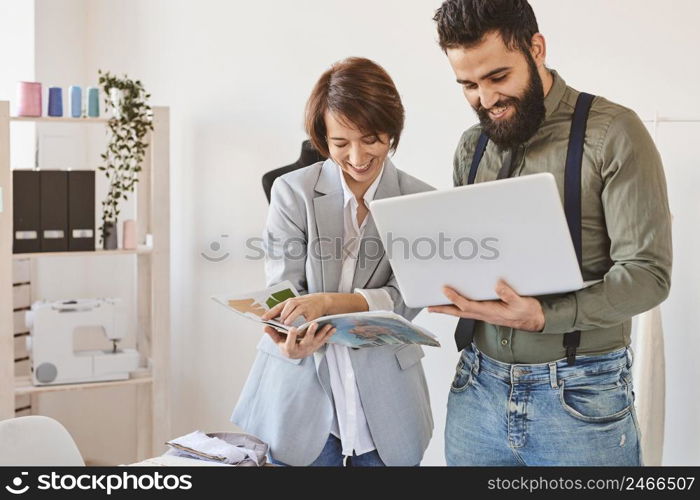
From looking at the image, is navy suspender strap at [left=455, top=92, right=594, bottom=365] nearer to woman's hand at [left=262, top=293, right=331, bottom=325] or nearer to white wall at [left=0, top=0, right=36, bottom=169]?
woman's hand at [left=262, top=293, right=331, bottom=325]

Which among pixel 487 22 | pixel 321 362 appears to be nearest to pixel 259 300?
pixel 321 362

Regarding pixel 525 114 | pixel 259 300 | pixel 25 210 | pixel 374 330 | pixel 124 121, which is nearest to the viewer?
pixel 525 114

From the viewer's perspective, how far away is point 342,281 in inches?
76.5

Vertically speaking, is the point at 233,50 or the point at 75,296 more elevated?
the point at 233,50

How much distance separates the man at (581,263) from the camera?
1.52m

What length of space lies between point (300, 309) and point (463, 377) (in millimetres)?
360

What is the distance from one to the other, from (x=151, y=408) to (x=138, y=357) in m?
0.24

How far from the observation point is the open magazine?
1653mm

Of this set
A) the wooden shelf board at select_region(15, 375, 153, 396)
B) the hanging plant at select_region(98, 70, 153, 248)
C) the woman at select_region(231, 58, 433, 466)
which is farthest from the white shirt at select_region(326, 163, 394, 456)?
the wooden shelf board at select_region(15, 375, 153, 396)

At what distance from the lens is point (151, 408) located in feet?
12.7

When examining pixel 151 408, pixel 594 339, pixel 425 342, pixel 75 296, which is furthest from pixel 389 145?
pixel 75 296

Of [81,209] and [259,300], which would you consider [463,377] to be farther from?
[81,209]

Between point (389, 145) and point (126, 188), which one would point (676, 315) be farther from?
point (126, 188)

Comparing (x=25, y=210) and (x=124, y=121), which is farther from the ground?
(x=124, y=121)
